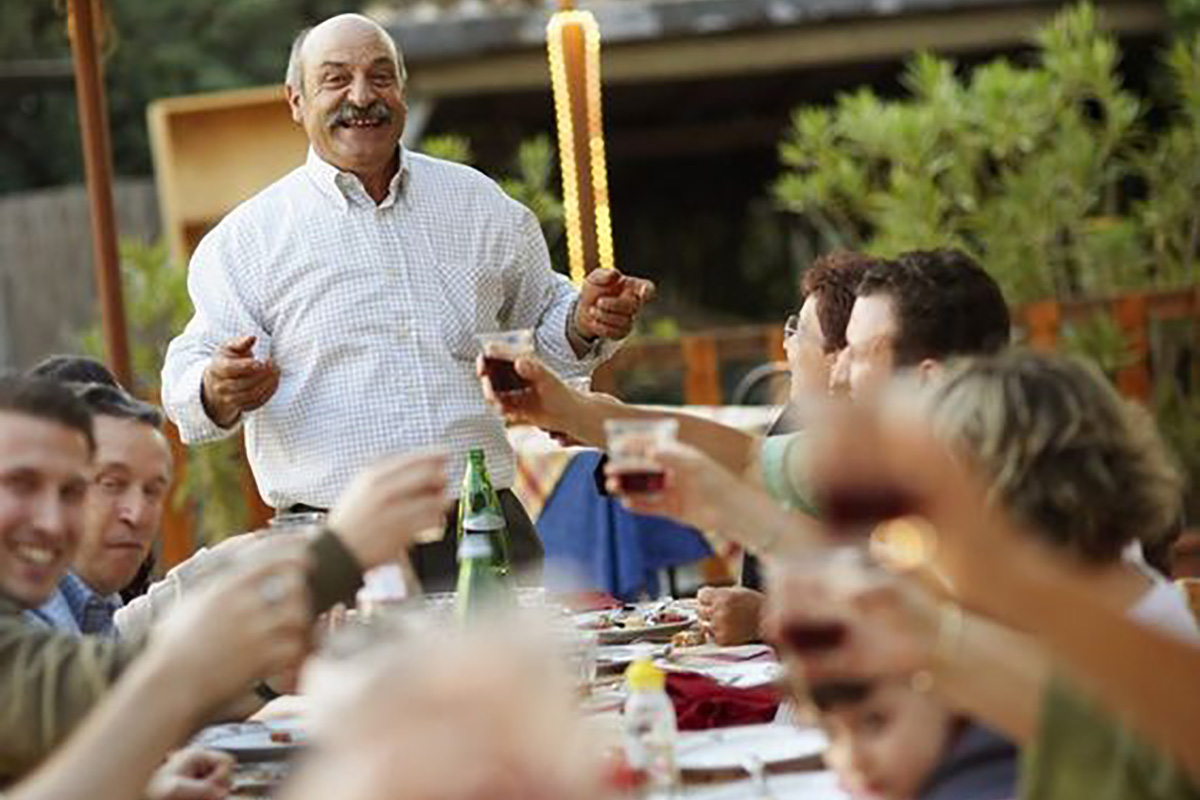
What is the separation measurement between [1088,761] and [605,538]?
16.1ft

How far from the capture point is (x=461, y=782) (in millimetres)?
1543

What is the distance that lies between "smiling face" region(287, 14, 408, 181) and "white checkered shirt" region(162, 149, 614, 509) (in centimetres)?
5

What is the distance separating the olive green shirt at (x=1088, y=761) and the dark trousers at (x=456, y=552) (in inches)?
110

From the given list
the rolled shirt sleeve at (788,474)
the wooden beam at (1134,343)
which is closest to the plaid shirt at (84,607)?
the rolled shirt sleeve at (788,474)

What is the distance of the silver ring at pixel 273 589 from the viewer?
2363 mm

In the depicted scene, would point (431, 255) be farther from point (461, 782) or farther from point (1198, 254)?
point (1198, 254)

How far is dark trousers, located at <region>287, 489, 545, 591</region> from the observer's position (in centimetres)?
498

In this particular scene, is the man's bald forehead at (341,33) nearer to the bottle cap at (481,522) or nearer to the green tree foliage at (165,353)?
the bottle cap at (481,522)

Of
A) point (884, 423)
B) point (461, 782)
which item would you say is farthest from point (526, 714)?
point (884, 423)

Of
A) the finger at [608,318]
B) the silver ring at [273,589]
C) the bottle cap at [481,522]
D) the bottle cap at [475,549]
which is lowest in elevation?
the bottle cap at [481,522]

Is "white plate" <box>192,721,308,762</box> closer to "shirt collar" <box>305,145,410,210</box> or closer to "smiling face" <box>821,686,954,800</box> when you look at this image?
"smiling face" <box>821,686,954,800</box>

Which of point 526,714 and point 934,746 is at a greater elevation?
point 526,714

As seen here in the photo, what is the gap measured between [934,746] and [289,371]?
2.87m

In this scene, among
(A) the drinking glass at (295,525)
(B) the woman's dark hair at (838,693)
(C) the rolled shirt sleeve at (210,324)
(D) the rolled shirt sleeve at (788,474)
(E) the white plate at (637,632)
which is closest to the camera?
(B) the woman's dark hair at (838,693)
